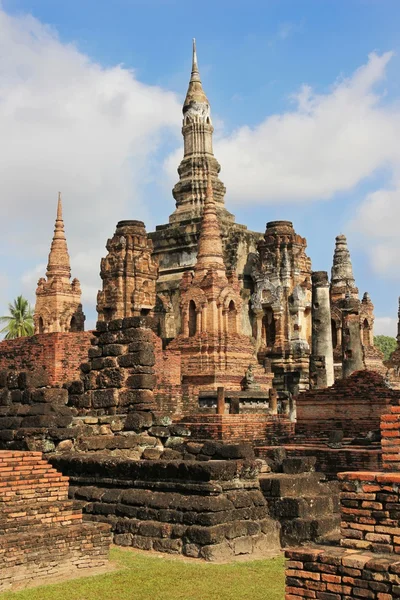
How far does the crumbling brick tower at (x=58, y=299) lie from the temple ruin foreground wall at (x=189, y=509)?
21.9 metres

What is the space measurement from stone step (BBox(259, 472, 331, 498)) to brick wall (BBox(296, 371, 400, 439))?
609 centimetres

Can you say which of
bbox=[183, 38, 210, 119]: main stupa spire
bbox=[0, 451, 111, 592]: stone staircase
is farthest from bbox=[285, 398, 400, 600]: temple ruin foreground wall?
bbox=[183, 38, 210, 119]: main stupa spire

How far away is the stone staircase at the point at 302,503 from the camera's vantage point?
8891mm

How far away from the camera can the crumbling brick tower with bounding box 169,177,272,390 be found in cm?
2528

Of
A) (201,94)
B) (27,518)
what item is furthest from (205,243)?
(27,518)

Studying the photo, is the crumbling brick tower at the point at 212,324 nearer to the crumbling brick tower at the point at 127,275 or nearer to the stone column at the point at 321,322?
the stone column at the point at 321,322

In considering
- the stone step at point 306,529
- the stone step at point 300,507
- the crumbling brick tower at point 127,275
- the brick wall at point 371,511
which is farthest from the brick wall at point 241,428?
the crumbling brick tower at point 127,275

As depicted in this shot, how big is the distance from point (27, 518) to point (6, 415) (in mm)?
3818

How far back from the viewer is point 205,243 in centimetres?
2748

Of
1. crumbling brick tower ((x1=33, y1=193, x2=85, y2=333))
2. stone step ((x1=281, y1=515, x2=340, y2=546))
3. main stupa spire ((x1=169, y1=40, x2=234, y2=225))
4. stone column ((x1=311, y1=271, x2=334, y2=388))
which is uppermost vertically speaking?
main stupa spire ((x1=169, y1=40, x2=234, y2=225))

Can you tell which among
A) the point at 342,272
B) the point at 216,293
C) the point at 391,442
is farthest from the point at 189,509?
the point at 342,272

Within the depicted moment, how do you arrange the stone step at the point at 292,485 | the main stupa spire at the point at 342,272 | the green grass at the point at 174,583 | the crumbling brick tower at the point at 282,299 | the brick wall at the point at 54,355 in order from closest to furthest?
the green grass at the point at 174,583, the stone step at the point at 292,485, the brick wall at the point at 54,355, the crumbling brick tower at the point at 282,299, the main stupa spire at the point at 342,272

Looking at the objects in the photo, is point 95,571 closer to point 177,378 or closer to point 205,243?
point 177,378

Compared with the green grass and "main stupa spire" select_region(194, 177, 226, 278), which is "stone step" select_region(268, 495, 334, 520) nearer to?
the green grass
